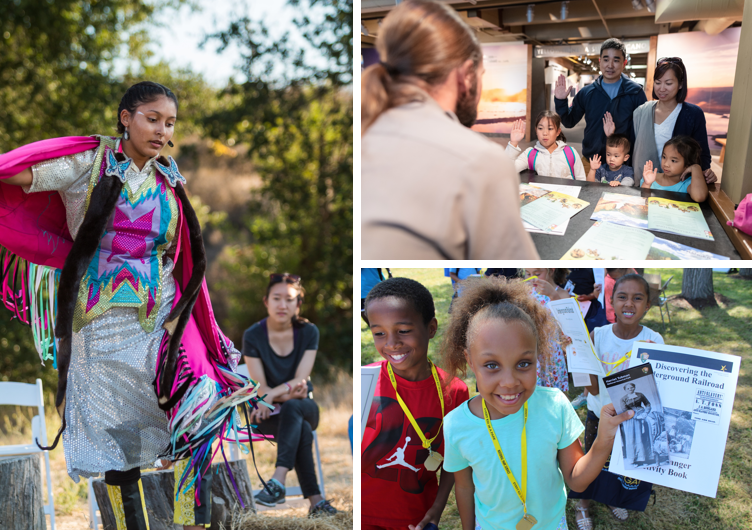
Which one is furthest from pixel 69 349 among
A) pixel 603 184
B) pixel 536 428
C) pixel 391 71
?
pixel 603 184

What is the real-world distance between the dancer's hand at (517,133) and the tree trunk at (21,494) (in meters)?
2.25

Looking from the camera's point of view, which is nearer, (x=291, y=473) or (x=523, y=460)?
(x=523, y=460)

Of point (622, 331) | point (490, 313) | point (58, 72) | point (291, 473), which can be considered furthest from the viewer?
point (58, 72)

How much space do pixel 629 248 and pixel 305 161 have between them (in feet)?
14.4

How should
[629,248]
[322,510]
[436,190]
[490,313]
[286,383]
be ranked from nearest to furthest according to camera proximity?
[436,190] → [629,248] → [490,313] → [322,510] → [286,383]

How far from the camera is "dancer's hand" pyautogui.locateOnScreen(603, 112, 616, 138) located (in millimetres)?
1949

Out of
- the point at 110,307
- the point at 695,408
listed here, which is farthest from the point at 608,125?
the point at 110,307

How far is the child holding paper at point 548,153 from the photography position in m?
1.91

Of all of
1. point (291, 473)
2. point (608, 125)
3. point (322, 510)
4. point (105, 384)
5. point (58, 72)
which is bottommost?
point (291, 473)

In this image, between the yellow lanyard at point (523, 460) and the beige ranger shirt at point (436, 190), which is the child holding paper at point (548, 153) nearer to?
the beige ranger shirt at point (436, 190)

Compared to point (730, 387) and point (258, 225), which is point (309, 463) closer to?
point (730, 387)

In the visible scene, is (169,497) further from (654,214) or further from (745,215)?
(745,215)

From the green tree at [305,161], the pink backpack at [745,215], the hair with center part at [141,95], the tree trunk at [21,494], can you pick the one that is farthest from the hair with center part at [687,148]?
the green tree at [305,161]

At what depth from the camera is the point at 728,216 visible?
1824 mm
